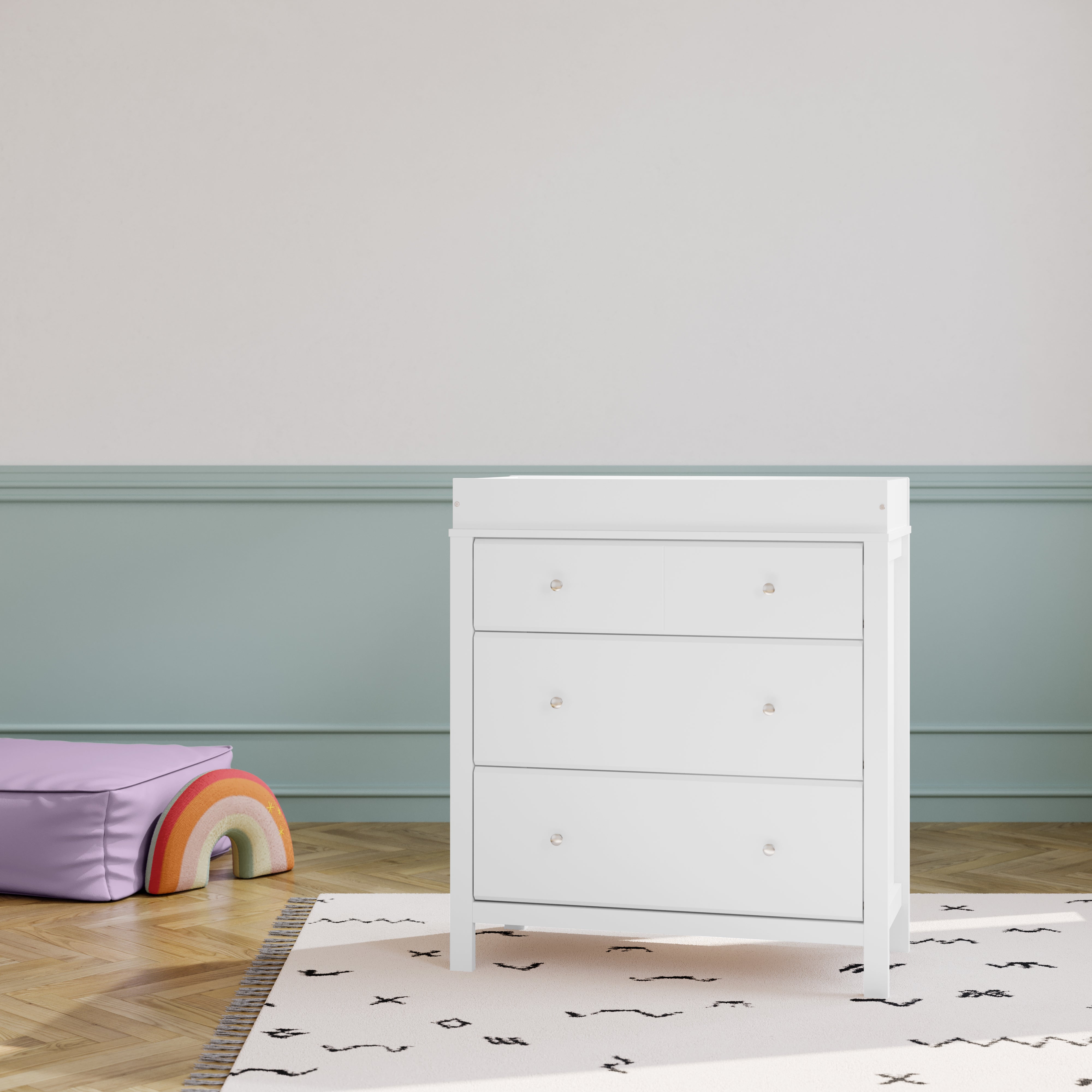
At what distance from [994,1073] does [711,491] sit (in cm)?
99

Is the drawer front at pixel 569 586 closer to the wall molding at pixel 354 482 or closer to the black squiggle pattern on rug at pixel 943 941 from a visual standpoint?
the black squiggle pattern on rug at pixel 943 941

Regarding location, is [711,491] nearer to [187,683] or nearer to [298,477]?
[298,477]

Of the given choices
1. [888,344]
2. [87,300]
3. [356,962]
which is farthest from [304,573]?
[888,344]

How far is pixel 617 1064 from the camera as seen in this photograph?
74.3 inches

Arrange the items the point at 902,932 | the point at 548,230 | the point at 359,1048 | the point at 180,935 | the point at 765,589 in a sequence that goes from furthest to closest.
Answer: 1. the point at 548,230
2. the point at 180,935
3. the point at 902,932
4. the point at 765,589
5. the point at 359,1048

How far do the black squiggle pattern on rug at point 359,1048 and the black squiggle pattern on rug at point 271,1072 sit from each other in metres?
0.08

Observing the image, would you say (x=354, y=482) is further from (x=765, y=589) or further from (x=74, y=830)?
(x=765, y=589)

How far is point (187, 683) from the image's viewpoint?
3.66m

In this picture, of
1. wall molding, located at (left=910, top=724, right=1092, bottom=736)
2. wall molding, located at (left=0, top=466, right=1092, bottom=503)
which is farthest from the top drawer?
wall molding, located at (left=910, top=724, right=1092, bottom=736)

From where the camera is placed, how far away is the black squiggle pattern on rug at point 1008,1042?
195cm

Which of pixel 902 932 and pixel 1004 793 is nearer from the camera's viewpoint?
pixel 902 932

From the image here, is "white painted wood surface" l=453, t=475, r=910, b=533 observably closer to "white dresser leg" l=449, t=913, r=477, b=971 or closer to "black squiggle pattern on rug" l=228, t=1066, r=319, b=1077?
"white dresser leg" l=449, t=913, r=477, b=971

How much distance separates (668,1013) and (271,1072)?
0.63 metres

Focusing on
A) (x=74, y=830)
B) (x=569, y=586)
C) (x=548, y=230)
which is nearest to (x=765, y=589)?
(x=569, y=586)
